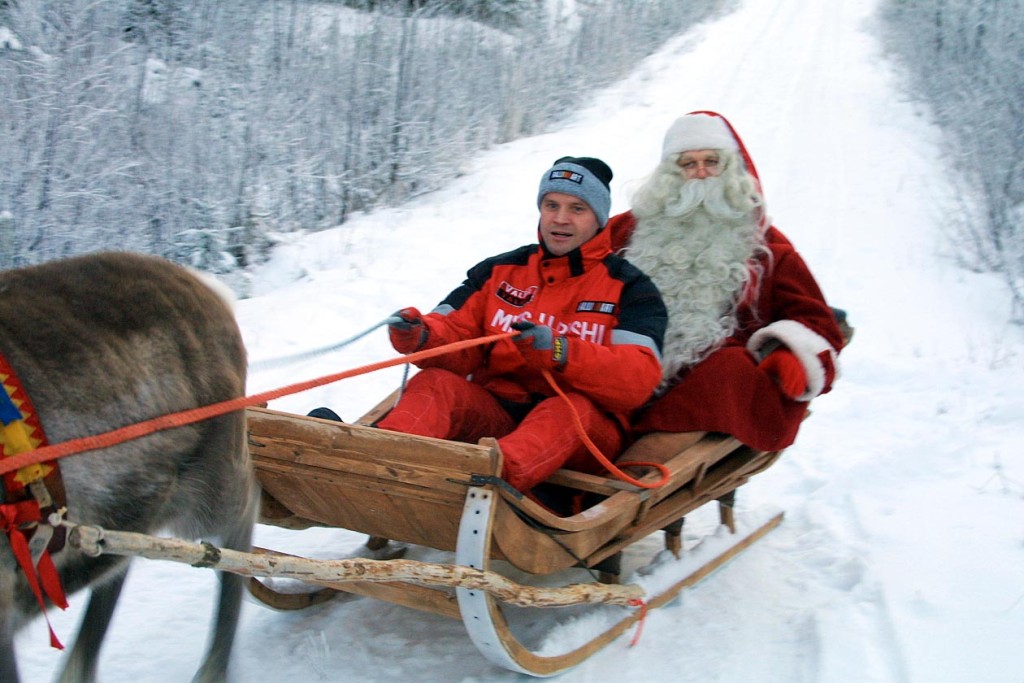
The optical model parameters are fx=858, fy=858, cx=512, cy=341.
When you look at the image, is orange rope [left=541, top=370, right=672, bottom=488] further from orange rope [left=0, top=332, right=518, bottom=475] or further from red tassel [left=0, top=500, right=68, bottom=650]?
red tassel [left=0, top=500, right=68, bottom=650]

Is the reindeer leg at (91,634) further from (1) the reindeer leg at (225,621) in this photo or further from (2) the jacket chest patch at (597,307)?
(2) the jacket chest patch at (597,307)

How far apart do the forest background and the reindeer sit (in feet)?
12.3

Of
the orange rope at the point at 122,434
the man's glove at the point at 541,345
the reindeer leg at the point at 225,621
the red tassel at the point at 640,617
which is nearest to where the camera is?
the orange rope at the point at 122,434

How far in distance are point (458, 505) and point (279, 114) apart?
685 cm

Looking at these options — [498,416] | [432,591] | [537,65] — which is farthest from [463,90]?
[432,591]

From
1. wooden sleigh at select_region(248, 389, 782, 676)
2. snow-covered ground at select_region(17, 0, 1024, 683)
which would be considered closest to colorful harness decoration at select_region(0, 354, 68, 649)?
snow-covered ground at select_region(17, 0, 1024, 683)

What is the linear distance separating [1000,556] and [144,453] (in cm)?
297

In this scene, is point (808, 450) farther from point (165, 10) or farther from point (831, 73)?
point (831, 73)

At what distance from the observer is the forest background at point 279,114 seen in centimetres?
620

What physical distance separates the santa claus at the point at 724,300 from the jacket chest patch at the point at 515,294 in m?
0.58

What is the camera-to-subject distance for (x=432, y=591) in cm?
263

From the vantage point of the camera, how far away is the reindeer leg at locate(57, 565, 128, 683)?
2.51 meters

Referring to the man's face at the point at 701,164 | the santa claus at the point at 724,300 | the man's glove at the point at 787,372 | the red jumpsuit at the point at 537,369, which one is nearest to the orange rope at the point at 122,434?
the red jumpsuit at the point at 537,369

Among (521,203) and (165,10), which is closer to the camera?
(165,10)
